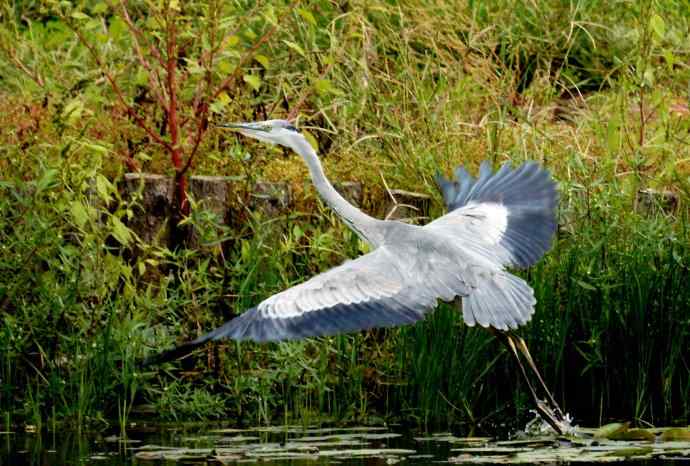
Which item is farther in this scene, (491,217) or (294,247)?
(294,247)

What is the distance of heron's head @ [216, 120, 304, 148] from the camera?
6529mm

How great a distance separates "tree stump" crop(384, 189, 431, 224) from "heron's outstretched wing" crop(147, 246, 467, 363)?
59.1 inches

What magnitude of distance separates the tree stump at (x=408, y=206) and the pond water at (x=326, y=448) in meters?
1.69

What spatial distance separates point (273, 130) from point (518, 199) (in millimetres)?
1169

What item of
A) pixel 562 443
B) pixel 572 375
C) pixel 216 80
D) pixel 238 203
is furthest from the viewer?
pixel 216 80

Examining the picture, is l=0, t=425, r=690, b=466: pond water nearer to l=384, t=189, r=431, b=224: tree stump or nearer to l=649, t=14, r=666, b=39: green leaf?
l=384, t=189, r=431, b=224: tree stump

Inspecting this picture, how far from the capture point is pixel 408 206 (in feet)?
24.9

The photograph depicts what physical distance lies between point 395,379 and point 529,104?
2.79m

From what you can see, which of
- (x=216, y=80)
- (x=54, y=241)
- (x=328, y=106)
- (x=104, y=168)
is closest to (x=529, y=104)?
(x=328, y=106)

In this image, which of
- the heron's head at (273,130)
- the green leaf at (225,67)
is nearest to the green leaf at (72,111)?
the heron's head at (273,130)

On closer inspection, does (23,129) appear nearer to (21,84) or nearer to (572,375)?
(21,84)

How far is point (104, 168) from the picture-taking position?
7.79 metres

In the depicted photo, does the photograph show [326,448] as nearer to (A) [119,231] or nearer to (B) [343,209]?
(B) [343,209]

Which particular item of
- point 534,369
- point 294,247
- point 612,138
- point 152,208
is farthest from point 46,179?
point 612,138
